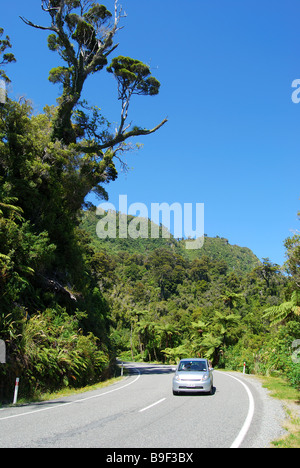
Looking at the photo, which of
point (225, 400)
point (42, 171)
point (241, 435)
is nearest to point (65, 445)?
point (241, 435)

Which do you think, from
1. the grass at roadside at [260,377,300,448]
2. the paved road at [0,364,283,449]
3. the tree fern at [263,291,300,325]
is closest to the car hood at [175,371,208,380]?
the paved road at [0,364,283,449]

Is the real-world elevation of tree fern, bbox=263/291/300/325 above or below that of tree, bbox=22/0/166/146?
below

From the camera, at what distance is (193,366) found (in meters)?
12.5

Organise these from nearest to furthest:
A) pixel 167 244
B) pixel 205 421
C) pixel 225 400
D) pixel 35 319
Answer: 1. pixel 205 421
2. pixel 225 400
3. pixel 35 319
4. pixel 167 244

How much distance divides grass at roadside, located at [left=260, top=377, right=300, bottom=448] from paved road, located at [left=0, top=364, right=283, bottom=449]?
25cm

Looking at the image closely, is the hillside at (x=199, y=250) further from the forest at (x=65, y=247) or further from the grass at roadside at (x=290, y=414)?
the grass at roadside at (x=290, y=414)

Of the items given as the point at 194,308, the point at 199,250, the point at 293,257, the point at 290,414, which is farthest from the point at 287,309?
the point at 199,250

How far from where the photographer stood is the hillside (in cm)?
13525

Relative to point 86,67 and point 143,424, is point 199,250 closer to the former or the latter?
point 86,67

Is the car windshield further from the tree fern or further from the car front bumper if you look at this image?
the tree fern

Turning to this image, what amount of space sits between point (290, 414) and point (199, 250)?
157421mm

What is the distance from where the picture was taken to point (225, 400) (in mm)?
10883

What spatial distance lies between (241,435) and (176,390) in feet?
20.0
